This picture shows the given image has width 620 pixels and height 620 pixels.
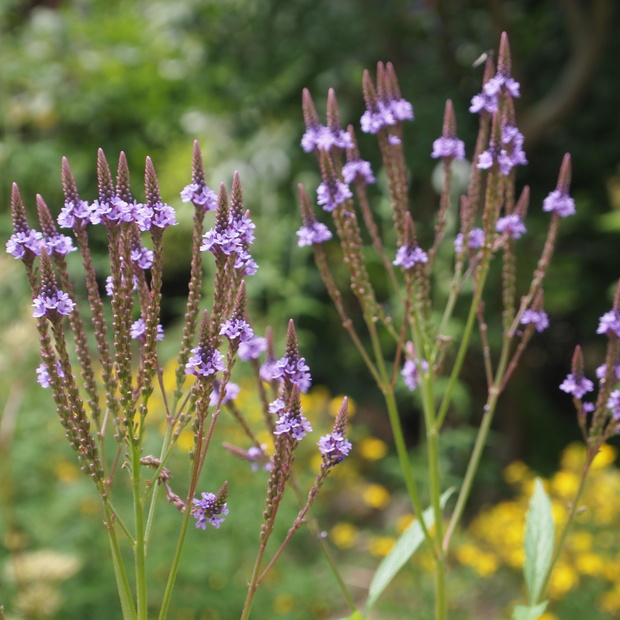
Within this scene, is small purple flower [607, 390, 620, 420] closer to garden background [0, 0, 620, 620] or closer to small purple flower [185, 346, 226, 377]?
small purple flower [185, 346, 226, 377]

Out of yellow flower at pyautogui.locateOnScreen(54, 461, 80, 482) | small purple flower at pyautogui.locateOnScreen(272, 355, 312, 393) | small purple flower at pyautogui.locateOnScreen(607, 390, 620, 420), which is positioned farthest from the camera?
yellow flower at pyautogui.locateOnScreen(54, 461, 80, 482)

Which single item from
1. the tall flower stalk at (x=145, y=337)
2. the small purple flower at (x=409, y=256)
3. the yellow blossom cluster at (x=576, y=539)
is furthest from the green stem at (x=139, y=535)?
the yellow blossom cluster at (x=576, y=539)

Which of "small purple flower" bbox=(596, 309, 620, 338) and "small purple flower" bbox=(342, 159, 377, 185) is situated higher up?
"small purple flower" bbox=(342, 159, 377, 185)

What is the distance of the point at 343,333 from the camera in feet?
21.1

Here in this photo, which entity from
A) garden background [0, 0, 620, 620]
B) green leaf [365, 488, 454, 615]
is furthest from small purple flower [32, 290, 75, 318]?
garden background [0, 0, 620, 620]

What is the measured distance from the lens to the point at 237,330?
4.23ft

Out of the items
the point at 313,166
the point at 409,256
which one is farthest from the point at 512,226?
the point at 313,166

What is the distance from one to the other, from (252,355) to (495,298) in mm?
4178

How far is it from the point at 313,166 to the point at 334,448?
456cm

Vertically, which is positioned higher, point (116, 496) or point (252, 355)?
point (116, 496)

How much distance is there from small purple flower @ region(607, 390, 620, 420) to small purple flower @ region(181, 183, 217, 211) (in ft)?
3.07

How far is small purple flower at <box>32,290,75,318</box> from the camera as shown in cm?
125

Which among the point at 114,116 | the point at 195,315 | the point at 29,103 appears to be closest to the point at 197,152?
the point at 195,315

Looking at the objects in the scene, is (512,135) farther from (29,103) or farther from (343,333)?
(29,103)
